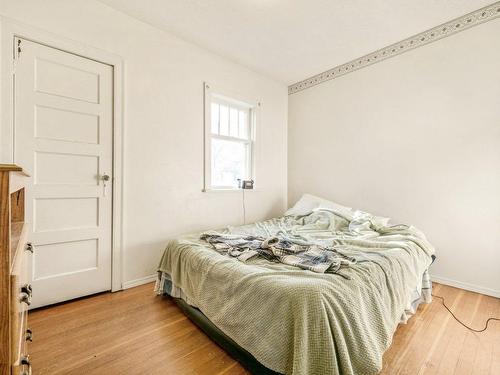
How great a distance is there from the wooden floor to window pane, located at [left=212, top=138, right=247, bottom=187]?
163cm

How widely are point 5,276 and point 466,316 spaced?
2.75 m

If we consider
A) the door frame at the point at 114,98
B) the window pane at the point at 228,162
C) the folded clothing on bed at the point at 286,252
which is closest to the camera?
the folded clothing on bed at the point at 286,252

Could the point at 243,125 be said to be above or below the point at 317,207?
above

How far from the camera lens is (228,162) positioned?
130 inches

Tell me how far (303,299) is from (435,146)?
2395mm

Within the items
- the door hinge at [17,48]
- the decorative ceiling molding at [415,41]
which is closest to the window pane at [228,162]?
the decorative ceiling molding at [415,41]

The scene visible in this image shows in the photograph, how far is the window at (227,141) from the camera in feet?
9.64

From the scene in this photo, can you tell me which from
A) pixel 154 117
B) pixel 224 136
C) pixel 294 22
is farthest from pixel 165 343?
pixel 294 22

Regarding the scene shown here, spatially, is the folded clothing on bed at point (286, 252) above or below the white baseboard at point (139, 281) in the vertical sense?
above

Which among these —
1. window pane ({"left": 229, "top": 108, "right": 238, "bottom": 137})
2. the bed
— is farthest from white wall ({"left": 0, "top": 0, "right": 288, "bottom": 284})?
the bed

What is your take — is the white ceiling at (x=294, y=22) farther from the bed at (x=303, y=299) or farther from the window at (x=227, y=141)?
the bed at (x=303, y=299)

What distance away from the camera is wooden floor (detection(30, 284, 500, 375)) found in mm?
1350

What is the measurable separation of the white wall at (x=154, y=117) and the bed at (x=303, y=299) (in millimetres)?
544

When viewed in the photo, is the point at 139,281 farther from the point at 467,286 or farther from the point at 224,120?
the point at 467,286
